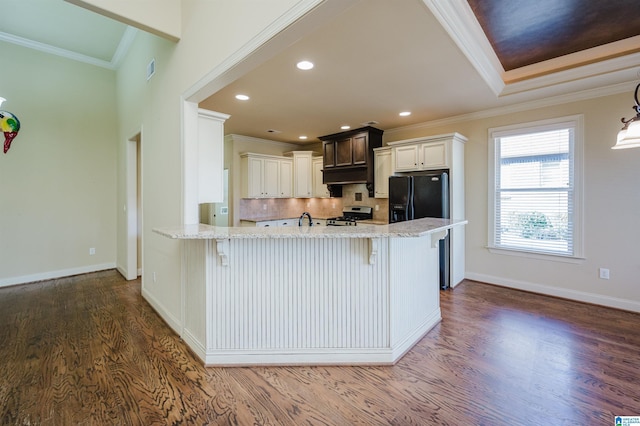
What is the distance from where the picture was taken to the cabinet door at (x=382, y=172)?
17.2ft

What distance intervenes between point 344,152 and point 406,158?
1435 millimetres

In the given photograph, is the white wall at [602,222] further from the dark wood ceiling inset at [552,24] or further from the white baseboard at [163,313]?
the white baseboard at [163,313]

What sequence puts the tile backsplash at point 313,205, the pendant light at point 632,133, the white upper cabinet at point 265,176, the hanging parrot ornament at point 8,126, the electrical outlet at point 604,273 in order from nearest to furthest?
the pendant light at point 632,133
the electrical outlet at point 604,273
the hanging parrot ornament at point 8,126
the tile backsplash at point 313,205
the white upper cabinet at point 265,176

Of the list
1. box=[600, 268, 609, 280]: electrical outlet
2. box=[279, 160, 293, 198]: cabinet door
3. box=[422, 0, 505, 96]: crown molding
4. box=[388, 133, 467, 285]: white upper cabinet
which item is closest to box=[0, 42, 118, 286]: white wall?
box=[279, 160, 293, 198]: cabinet door

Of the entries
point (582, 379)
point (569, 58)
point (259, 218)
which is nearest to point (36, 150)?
point (259, 218)

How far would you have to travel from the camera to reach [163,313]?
10.4ft

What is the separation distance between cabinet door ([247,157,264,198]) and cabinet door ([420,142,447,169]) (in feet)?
10.8

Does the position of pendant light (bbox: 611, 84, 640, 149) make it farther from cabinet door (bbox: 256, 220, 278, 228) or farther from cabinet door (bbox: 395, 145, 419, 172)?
cabinet door (bbox: 256, 220, 278, 228)

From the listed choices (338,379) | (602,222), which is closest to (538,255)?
(602,222)

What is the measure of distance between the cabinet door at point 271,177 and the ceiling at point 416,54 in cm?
144

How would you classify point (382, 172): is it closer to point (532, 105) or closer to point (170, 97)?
point (532, 105)

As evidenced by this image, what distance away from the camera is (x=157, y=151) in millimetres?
3311

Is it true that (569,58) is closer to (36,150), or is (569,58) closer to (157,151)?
(157,151)

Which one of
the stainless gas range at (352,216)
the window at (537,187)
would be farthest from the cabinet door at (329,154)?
the window at (537,187)
